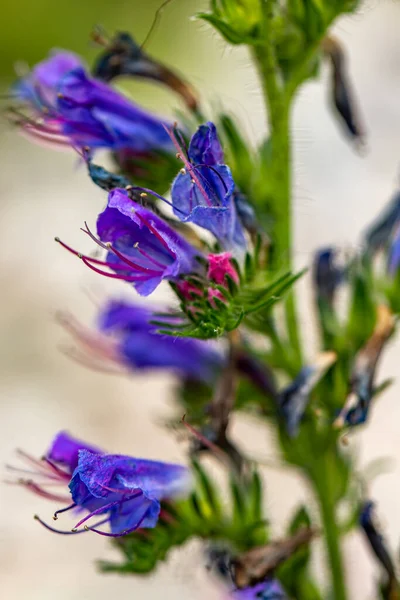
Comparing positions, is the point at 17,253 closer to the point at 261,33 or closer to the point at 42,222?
the point at 42,222

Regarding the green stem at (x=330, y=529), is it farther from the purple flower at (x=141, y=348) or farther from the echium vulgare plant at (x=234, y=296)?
the purple flower at (x=141, y=348)

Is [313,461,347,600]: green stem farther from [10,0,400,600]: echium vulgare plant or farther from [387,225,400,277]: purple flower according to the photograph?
[387,225,400,277]: purple flower

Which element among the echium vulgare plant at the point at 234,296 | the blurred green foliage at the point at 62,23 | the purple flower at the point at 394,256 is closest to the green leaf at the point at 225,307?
the echium vulgare plant at the point at 234,296

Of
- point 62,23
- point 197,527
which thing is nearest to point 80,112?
point 197,527

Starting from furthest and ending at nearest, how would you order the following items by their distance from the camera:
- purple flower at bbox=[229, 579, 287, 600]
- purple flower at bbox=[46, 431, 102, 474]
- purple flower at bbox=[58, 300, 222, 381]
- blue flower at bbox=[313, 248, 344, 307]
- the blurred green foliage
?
the blurred green foliage < purple flower at bbox=[58, 300, 222, 381] < blue flower at bbox=[313, 248, 344, 307] < purple flower at bbox=[229, 579, 287, 600] < purple flower at bbox=[46, 431, 102, 474]

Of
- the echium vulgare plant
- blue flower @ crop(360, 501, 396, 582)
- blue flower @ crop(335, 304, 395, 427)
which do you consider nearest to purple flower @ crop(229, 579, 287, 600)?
the echium vulgare plant

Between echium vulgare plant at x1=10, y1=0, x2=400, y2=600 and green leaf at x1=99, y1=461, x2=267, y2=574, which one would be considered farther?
green leaf at x1=99, y1=461, x2=267, y2=574

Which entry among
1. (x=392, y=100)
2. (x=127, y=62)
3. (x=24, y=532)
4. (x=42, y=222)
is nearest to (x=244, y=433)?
(x=24, y=532)
